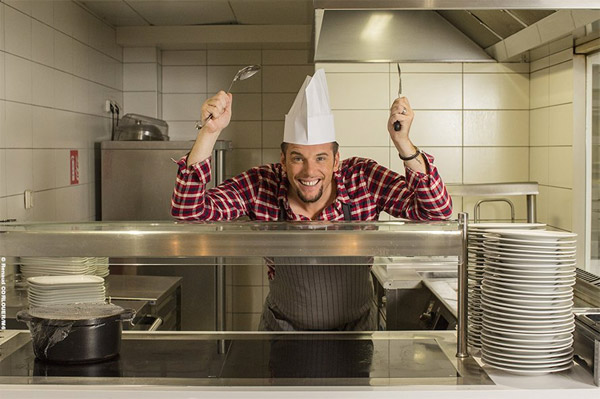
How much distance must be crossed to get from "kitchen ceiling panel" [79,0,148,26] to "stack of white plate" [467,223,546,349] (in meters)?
3.04

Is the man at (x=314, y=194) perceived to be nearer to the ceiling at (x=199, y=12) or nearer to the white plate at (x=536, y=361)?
the white plate at (x=536, y=361)

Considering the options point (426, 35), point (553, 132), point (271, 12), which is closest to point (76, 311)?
point (426, 35)

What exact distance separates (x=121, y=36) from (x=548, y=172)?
2845 mm

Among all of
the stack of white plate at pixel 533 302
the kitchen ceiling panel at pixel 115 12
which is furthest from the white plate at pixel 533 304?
the kitchen ceiling panel at pixel 115 12

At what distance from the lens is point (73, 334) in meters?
1.50

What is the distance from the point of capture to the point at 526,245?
143 cm

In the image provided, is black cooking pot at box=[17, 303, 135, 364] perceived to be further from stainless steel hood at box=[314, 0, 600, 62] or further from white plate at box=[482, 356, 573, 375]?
stainless steel hood at box=[314, 0, 600, 62]

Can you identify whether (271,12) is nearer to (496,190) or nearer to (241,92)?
(241,92)

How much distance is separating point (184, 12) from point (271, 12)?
1.74 ft

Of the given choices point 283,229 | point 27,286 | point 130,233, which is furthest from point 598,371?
point 27,286

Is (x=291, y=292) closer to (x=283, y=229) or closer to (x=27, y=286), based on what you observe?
(x=283, y=229)

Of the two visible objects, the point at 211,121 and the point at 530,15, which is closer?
the point at 211,121

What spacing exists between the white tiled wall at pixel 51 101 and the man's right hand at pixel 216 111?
144 cm

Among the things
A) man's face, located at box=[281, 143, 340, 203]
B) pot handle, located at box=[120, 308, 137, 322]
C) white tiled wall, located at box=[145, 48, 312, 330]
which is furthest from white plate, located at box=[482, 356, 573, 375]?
white tiled wall, located at box=[145, 48, 312, 330]
